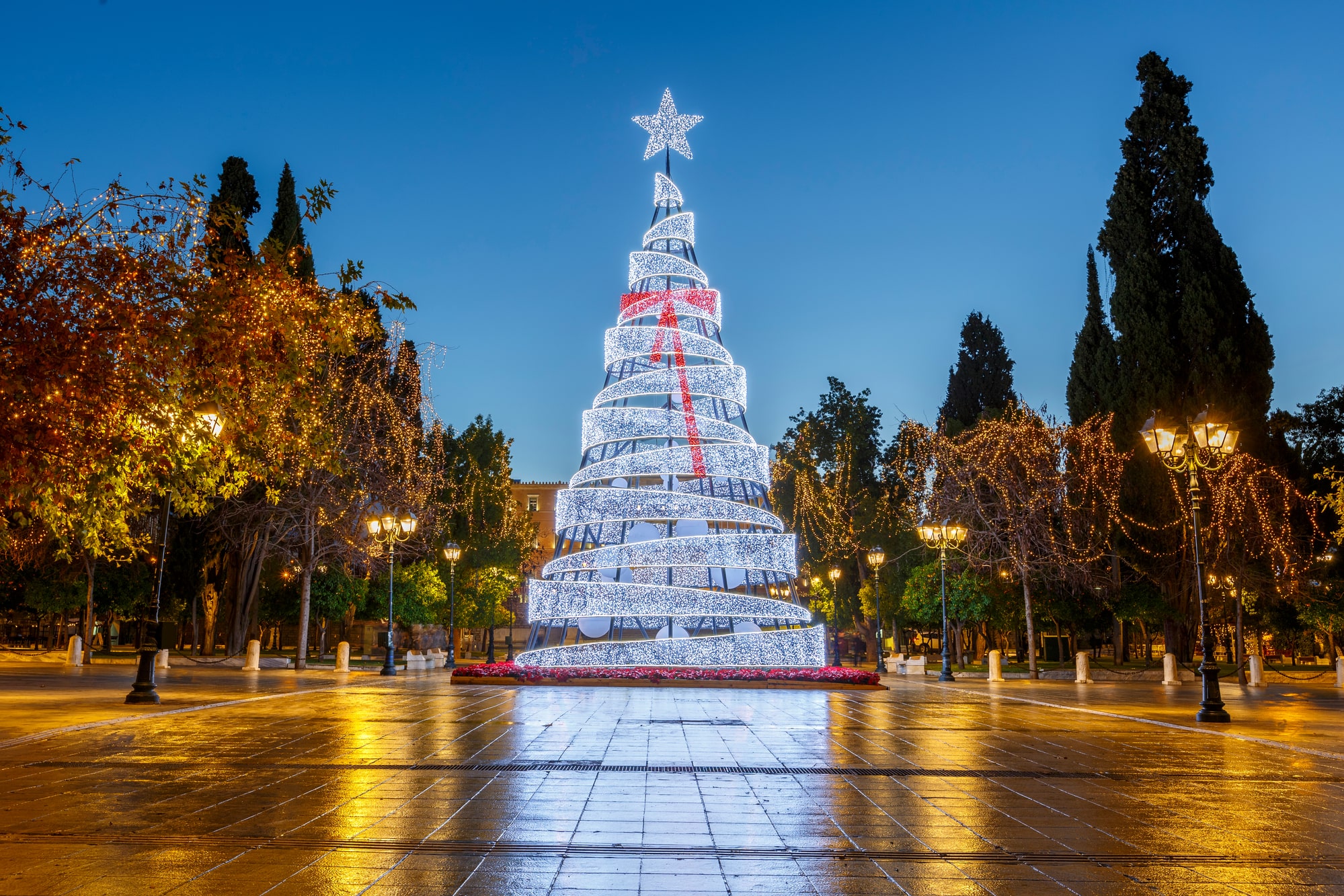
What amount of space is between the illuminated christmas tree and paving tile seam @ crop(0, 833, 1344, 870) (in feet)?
61.3

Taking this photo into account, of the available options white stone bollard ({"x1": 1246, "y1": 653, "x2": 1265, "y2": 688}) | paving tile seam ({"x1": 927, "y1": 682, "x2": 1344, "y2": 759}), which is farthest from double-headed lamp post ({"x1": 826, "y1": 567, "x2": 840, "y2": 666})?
paving tile seam ({"x1": 927, "y1": 682, "x2": 1344, "y2": 759})

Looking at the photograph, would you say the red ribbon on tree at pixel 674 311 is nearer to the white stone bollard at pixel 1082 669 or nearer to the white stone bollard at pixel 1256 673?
the white stone bollard at pixel 1082 669

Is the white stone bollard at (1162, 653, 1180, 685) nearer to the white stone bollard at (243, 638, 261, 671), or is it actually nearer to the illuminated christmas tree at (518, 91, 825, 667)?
the illuminated christmas tree at (518, 91, 825, 667)

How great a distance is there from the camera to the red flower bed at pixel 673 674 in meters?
24.5

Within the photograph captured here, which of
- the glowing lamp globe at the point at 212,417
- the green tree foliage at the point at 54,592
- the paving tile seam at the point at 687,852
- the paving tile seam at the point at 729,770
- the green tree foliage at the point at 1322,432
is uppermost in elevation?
the green tree foliage at the point at 1322,432

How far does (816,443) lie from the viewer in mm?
52781

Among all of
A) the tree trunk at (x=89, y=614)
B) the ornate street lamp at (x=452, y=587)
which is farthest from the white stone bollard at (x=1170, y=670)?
the tree trunk at (x=89, y=614)

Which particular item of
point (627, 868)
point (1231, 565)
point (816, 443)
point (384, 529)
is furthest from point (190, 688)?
point (816, 443)

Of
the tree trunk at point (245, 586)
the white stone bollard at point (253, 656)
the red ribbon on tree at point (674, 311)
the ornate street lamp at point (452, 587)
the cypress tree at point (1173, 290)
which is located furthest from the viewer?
the tree trunk at point (245, 586)

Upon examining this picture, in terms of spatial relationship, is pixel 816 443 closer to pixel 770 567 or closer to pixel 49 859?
pixel 770 567

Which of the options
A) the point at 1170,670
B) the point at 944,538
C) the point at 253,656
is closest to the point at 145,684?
the point at 253,656

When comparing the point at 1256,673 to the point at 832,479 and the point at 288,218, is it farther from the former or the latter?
the point at 288,218

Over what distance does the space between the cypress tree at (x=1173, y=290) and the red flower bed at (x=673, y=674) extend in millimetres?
18845

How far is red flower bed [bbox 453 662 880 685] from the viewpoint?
24.5m
